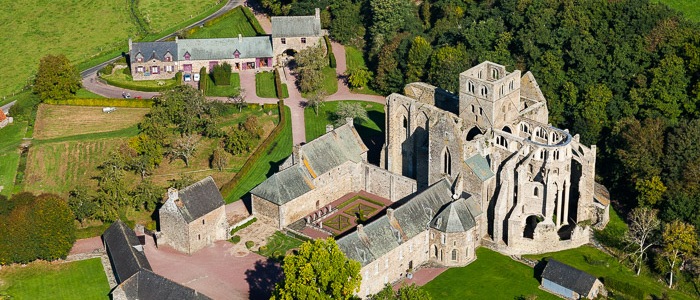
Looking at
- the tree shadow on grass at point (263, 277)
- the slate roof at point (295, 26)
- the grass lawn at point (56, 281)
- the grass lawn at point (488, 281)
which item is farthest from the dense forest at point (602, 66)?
the grass lawn at point (56, 281)

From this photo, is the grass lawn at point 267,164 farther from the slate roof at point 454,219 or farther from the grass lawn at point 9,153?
the slate roof at point 454,219

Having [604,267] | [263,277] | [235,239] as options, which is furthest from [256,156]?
[604,267]

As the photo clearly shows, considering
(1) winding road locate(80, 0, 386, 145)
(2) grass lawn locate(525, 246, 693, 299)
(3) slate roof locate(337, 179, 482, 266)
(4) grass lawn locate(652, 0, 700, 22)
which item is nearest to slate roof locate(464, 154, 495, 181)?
(3) slate roof locate(337, 179, 482, 266)

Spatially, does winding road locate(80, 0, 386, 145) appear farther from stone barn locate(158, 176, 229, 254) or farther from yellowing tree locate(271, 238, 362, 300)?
yellowing tree locate(271, 238, 362, 300)

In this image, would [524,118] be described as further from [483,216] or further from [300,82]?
[300,82]

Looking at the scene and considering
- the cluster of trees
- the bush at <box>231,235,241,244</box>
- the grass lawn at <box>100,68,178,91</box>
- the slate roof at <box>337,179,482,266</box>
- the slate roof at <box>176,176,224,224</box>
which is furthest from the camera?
the grass lawn at <box>100,68,178,91</box>

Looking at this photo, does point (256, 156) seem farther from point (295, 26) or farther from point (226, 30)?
point (226, 30)
